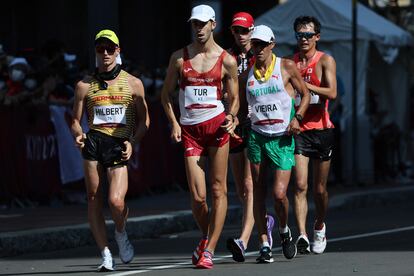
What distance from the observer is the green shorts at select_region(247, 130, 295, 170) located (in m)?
11.4

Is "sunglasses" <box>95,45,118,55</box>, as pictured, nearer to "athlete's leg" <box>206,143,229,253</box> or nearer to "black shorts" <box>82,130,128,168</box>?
"black shorts" <box>82,130,128,168</box>

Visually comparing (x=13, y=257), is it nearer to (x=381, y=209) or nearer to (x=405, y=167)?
(x=381, y=209)

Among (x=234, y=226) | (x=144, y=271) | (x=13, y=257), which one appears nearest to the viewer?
(x=144, y=271)

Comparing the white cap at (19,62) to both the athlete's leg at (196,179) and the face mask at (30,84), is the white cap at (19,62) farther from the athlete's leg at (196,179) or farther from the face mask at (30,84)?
the athlete's leg at (196,179)

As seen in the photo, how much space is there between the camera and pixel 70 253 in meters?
13.3

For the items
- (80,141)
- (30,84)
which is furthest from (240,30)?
(30,84)

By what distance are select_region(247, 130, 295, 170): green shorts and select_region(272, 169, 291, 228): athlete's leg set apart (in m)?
0.06

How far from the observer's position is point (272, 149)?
11438mm

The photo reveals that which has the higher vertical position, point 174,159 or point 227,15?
point 227,15

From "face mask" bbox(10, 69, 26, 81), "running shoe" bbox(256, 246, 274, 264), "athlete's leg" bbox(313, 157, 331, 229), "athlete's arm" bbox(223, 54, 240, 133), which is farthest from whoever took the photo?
"face mask" bbox(10, 69, 26, 81)

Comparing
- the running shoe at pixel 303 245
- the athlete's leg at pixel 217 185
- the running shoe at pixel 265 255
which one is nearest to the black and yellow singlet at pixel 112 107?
the athlete's leg at pixel 217 185

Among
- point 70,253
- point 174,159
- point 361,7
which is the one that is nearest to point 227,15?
point 361,7

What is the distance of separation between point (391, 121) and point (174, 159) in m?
5.47

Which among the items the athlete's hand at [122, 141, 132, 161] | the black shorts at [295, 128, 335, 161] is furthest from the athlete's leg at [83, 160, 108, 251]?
the black shorts at [295, 128, 335, 161]
